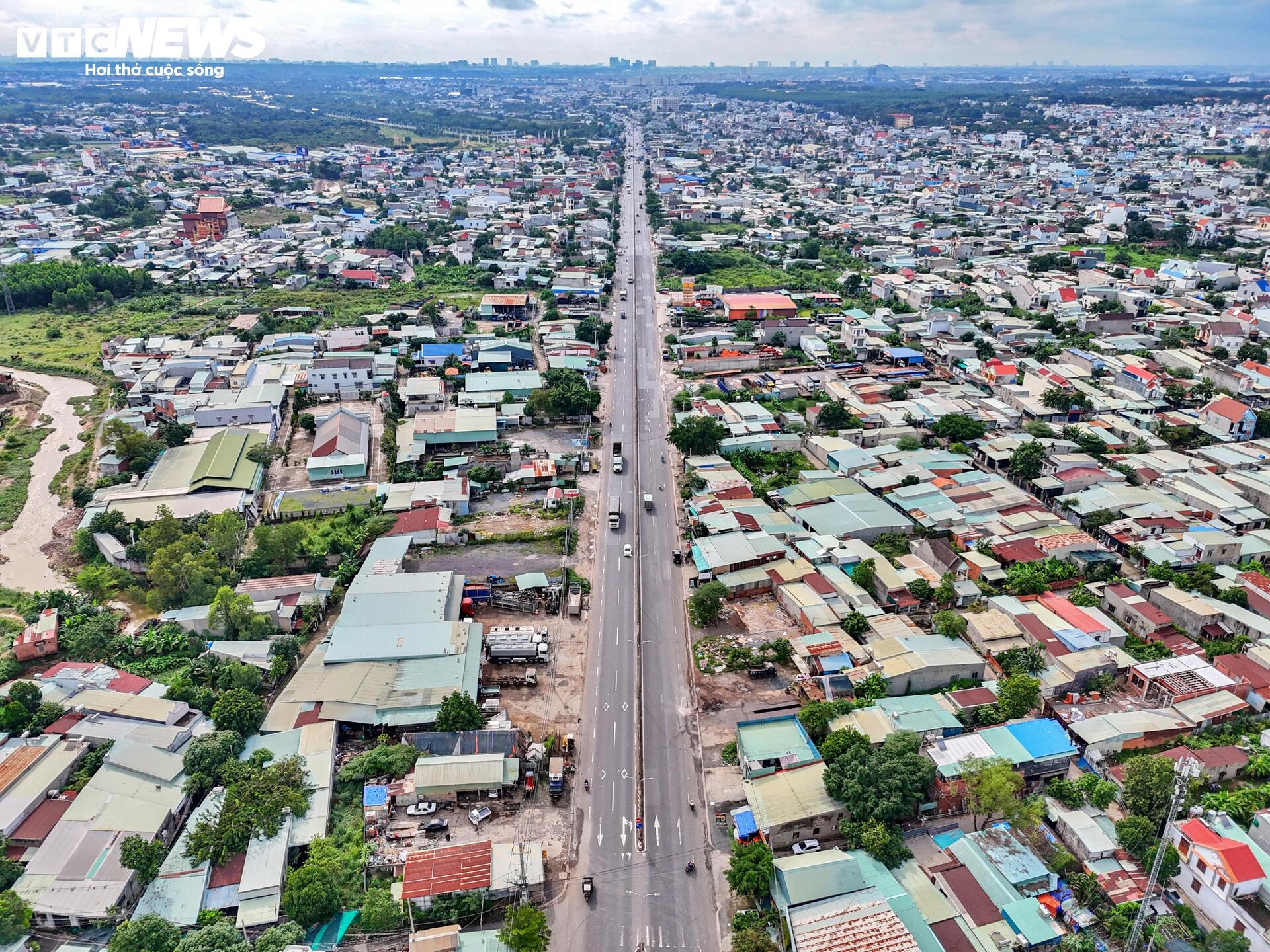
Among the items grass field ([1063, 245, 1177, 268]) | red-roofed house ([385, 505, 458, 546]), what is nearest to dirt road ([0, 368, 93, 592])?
red-roofed house ([385, 505, 458, 546])

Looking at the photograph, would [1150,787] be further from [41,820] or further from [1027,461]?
[41,820]

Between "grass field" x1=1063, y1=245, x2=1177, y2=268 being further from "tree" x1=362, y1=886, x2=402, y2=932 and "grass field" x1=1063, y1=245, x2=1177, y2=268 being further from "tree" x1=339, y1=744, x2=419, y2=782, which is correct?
"tree" x1=362, y1=886, x2=402, y2=932

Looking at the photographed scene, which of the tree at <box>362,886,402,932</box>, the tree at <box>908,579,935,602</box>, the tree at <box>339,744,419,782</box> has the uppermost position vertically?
the tree at <box>908,579,935,602</box>

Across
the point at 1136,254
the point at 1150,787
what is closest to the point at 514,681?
the point at 1150,787

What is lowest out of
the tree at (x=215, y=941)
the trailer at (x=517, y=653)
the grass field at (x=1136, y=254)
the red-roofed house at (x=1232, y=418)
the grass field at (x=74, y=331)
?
the tree at (x=215, y=941)

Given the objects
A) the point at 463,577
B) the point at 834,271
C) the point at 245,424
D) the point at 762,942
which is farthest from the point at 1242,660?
→ the point at 834,271

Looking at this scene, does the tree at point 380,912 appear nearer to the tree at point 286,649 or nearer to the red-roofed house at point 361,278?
the tree at point 286,649

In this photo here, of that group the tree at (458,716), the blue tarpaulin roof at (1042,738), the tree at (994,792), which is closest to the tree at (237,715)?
the tree at (458,716)
